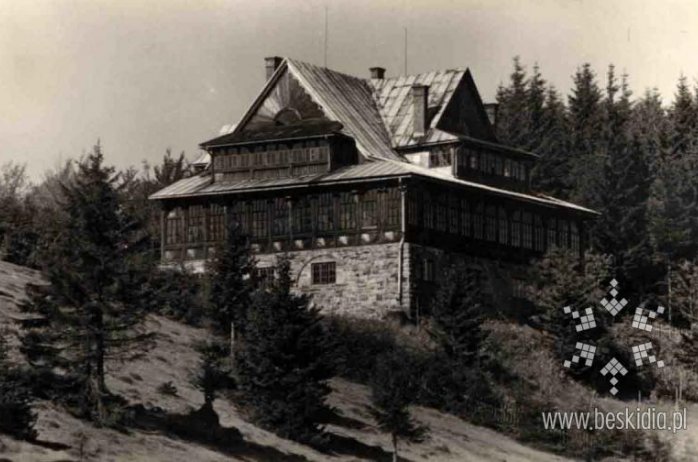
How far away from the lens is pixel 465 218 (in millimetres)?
88188

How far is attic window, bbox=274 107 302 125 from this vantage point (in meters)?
89.8

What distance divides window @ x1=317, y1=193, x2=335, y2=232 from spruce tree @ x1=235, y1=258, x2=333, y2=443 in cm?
1676

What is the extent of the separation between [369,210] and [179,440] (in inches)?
996

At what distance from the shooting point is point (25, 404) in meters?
57.8

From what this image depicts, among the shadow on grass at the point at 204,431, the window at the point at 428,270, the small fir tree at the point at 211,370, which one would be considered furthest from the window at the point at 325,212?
the shadow on grass at the point at 204,431

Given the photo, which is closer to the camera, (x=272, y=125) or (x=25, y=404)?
(x=25, y=404)

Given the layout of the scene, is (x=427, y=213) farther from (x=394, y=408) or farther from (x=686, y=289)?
(x=394, y=408)

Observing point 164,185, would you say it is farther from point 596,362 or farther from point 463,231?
point 596,362

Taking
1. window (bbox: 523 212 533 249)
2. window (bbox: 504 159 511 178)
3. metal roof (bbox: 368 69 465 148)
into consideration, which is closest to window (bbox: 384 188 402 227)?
metal roof (bbox: 368 69 465 148)

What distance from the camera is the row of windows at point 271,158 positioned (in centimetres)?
8781

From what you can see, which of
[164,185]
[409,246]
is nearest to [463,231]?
[409,246]

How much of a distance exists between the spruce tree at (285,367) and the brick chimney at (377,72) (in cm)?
2843

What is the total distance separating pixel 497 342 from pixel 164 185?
2591cm

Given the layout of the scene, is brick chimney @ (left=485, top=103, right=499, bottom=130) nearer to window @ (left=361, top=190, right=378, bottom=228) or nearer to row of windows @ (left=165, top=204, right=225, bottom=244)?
window @ (left=361, top=190, right=378, bottom=228)
